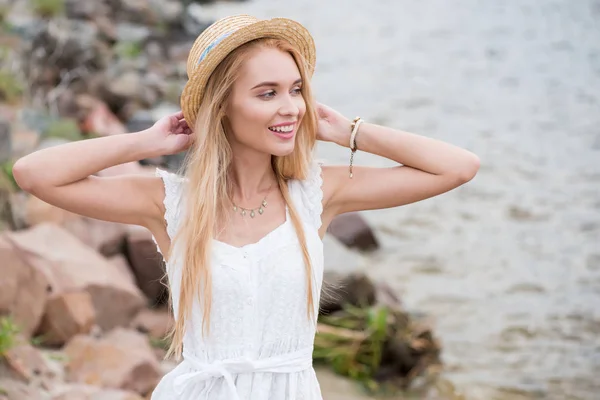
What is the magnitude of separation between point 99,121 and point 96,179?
24.4ft

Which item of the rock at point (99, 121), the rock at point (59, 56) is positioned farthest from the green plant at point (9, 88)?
the rock at point (99, 121)

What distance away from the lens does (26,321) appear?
483cm

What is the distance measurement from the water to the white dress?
3.95m

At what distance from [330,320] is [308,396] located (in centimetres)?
377

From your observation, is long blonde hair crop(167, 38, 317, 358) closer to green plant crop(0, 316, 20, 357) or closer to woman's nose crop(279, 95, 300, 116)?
woman's nose crop(279, 95, 300, 116)

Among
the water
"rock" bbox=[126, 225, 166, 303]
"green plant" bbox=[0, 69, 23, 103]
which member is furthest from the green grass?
"rock" bbox=[126, 225, 166, 303]

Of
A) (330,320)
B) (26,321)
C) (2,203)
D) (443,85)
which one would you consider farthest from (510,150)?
(26,321)

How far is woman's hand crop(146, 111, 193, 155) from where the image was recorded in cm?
246

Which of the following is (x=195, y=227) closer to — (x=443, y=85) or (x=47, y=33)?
(x=47, y=33)

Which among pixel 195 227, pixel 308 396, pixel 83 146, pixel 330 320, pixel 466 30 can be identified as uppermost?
pixel 466 30

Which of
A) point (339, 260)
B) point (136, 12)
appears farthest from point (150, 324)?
point (136, 12)

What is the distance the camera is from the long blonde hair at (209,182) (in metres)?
2.37

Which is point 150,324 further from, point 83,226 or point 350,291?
point 350,291

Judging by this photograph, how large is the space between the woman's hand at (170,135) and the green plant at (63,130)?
618 cm
